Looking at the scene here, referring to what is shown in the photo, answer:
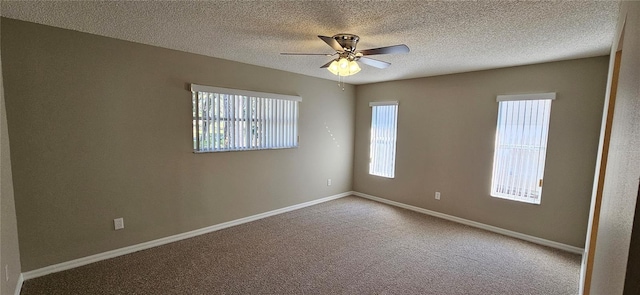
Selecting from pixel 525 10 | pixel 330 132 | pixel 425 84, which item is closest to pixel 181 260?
pixel 330 132

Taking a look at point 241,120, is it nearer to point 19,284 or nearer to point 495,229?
point 19,284

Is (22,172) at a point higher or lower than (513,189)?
higher

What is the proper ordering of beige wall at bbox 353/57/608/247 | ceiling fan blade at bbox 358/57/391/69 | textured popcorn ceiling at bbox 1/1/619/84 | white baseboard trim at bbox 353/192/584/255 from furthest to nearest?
white baseboard trim at bbox 353/192/584/255
beige wall at bbox 353/57/608/247
ceiling fan blade at bbox 358/57/391/69
textured popcorn ceiling at bbox 1/1/619/84

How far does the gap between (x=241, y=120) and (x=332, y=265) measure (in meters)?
2.30

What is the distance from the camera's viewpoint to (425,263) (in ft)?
Result: 9.55

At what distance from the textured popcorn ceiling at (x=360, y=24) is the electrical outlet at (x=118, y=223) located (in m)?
1.97

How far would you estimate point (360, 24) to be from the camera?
7.52ft

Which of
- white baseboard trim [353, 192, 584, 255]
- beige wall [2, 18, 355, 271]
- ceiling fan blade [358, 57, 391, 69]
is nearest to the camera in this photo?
beige wall [2, 18, 355, 271]

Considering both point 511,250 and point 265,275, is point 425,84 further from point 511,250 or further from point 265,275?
point 265,275

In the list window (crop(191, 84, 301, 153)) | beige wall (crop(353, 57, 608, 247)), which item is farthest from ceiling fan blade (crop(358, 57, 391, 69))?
beige wall (crop(353, 57, 608, 247))

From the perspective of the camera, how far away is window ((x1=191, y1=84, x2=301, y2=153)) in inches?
137

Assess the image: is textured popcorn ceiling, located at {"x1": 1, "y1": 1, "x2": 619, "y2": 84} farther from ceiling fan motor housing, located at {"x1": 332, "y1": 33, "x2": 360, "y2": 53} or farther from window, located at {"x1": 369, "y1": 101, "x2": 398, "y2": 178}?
window, located at {"x1": 369, "y1": 101, "x2": 398, "y2": 178}

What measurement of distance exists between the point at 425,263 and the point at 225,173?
2.78m

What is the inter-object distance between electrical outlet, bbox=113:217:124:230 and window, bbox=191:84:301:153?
109 cm
